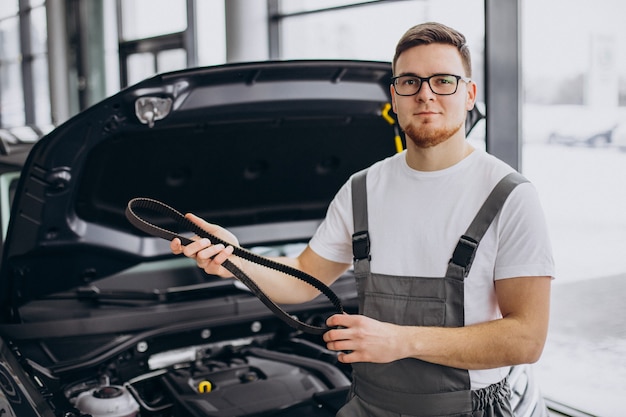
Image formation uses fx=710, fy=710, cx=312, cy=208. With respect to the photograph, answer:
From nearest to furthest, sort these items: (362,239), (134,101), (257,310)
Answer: (362,239) < (134,101) < (257,310)

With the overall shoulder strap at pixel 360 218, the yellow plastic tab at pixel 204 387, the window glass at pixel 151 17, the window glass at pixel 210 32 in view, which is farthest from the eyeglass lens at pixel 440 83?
the window glass at pixel 151 17

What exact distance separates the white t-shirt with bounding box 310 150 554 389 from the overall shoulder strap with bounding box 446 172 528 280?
0.02 metres

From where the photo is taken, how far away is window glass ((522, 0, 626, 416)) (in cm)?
375

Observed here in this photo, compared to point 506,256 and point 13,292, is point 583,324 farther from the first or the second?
point 13,292

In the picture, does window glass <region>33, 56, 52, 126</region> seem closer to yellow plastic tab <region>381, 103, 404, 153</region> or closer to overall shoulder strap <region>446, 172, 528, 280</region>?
yellow plastic tab <region>381, 103, 404, 153</region>

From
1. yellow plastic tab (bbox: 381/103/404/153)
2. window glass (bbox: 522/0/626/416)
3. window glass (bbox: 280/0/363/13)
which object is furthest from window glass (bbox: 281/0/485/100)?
yellow plastic tab (bbox: 381/103/404/153)

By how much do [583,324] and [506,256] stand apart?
9.50 ft

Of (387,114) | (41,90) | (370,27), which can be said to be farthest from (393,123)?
(41,90)

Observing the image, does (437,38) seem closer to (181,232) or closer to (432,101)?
(432,101)

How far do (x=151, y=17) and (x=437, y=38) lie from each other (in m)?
7.38

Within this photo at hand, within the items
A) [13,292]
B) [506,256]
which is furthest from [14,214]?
[506,256]

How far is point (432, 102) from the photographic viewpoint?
1.44m

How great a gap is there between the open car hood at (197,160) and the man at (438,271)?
45 centimetres

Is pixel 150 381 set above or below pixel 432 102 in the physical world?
below
